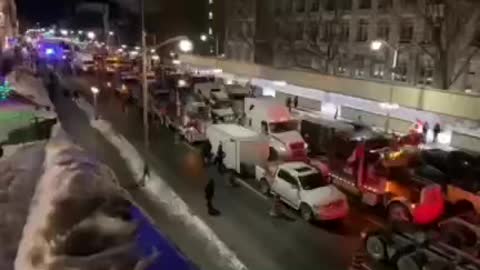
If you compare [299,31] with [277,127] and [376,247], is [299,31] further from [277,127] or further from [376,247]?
[376,247]

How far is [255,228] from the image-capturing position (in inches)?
738

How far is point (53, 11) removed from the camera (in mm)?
106500

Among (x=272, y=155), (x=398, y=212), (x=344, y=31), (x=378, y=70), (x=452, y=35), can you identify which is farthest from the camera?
(x=344, y=31)

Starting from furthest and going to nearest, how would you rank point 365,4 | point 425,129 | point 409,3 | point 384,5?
point 365,4 < point 384,5 < point 409,3 < point 425,129

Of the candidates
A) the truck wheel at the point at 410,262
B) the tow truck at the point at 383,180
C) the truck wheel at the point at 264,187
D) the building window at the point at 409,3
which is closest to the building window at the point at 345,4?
the building window at the point at 409,3

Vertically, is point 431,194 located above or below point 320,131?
below

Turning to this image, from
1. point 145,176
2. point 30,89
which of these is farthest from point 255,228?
point 30,89

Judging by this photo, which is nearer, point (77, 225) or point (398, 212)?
point (77, 225)

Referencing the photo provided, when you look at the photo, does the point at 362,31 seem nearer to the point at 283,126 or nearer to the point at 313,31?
the point at 313,31

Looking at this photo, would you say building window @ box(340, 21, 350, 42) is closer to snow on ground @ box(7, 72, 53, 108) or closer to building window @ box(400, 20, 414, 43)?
building window @ box(400, 20, 414, 43)

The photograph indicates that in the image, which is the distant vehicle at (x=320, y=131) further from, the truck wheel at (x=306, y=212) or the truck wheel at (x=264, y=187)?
the truck wheel at (x=306, y=212)

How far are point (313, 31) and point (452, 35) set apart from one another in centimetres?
2207

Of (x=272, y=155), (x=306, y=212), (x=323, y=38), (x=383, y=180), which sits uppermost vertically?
(x=323, y=38)

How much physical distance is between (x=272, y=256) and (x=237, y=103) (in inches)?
802
